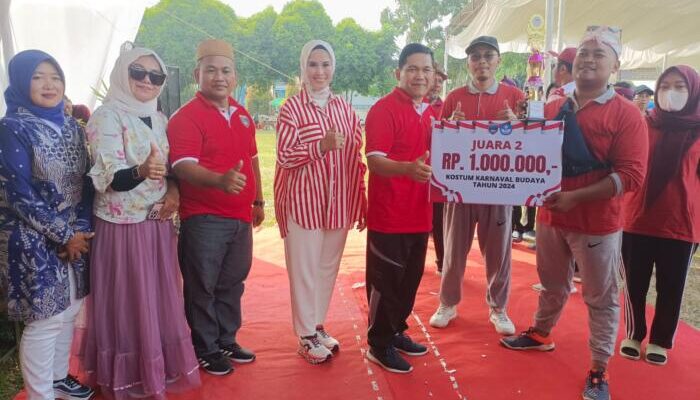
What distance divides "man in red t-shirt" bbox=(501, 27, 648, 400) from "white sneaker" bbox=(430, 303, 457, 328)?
3.50 ft

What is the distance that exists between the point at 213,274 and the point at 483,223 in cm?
186

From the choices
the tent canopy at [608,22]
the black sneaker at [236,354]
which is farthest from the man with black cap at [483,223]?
the tent canopy at [608,22]

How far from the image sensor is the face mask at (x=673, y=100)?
9.29 feet

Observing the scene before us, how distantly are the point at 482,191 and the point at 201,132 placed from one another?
1550mm

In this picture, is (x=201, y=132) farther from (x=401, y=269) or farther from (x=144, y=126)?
(x=401, y=269)

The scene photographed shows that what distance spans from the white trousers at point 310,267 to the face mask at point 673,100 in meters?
2.06

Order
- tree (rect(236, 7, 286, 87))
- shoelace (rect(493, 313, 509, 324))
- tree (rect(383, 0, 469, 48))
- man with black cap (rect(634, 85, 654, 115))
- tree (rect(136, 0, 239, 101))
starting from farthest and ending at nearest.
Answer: tree (rect(383, 0, 469, 48)) → tree (rect(236, 7, 286, 87)) → tree (rect(136, 0, 239, 101)) → man with black cap (rect(634, 85, 654, 115)) → shoelace (rect(493, 313, 509, 324))

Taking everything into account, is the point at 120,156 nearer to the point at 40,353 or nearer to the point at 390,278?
the point at 40,353

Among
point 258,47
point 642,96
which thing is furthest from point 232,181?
point 258,47

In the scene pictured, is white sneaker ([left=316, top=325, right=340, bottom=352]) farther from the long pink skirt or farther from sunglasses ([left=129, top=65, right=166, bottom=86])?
sunglasses ([left=129, top=65, right=166, bottom=86])

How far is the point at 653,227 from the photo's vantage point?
118 inches

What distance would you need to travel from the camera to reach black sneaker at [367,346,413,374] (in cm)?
283

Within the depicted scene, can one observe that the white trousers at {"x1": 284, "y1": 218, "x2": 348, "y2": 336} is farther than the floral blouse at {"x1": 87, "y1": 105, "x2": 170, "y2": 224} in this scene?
Yes

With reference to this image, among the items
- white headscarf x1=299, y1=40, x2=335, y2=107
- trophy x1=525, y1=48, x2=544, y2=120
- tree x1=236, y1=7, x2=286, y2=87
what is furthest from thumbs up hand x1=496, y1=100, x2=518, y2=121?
tree x1=236, y1=7, x2=286, y2=87
